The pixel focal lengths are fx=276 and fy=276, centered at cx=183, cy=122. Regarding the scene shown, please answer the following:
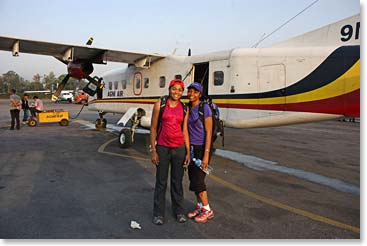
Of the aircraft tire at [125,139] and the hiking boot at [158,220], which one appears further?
the aircraft tire at [125,139]

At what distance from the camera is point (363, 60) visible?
402cm

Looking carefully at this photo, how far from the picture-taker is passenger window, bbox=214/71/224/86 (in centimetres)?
833

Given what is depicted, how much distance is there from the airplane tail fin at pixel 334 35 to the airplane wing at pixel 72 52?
5084 mm

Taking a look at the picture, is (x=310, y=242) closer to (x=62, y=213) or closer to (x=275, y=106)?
(x=62, y=213)

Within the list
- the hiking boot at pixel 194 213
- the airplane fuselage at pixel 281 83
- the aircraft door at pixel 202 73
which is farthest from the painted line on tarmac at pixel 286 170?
the hiking boot at pixel 194 213

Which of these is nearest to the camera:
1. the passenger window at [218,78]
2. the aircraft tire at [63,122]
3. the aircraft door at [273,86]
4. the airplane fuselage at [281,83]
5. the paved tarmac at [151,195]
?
the paved tarmac at [151,195]

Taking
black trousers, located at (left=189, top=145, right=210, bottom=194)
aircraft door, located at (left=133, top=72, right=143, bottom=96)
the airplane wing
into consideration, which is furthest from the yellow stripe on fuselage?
aircraft door, located at (left=133, top=72, right=143, bottom=96)

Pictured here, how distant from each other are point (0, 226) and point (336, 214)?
16.9 ft

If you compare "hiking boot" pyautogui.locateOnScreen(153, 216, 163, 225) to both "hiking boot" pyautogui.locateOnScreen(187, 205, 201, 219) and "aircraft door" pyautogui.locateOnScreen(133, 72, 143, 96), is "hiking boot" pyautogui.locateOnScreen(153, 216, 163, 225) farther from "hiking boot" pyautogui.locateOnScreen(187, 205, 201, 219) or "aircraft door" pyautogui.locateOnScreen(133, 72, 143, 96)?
"aircraft door" pyautogui.locateOnScreen(133, 72, 143, 96)

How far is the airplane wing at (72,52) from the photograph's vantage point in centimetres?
925


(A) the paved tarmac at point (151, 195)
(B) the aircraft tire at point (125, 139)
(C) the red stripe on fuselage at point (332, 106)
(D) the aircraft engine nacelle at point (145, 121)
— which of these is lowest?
(A) the paved tarmac at point (151, 195)

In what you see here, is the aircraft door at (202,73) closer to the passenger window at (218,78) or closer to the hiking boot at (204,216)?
the passenger window at (218,78)

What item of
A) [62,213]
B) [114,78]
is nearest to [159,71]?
[114,78]

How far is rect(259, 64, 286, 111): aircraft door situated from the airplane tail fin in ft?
3.26
